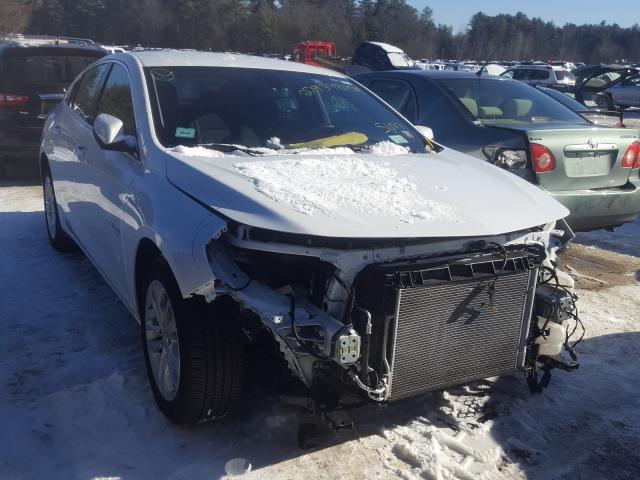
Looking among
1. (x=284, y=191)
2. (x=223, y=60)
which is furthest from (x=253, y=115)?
(x=284, y=191)

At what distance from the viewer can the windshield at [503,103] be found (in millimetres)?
6074

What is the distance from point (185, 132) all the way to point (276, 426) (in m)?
1.61

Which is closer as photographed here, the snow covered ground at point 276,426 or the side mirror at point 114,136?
the snow covered ground at point 276,426

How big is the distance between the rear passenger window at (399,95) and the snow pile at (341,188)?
2.98 m

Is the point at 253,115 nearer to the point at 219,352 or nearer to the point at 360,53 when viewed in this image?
the point at 219,352

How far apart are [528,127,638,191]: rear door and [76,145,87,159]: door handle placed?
10.9 ft

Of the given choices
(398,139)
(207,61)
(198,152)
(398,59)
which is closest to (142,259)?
(198,152)

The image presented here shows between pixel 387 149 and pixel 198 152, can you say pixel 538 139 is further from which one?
pixel 198 152

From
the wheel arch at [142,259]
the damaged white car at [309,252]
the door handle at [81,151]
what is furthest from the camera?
the door handle at [81,151]

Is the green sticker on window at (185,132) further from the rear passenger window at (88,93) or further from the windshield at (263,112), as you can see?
the rear passenger window at (88,93)

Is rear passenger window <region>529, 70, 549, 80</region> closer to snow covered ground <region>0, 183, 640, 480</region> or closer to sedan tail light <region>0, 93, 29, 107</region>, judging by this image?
sedan tail light <region>0, 93, 29, 107</region>

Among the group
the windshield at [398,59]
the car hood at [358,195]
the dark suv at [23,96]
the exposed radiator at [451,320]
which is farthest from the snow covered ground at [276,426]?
the windshield at [398,59]

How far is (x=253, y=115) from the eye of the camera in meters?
3.94

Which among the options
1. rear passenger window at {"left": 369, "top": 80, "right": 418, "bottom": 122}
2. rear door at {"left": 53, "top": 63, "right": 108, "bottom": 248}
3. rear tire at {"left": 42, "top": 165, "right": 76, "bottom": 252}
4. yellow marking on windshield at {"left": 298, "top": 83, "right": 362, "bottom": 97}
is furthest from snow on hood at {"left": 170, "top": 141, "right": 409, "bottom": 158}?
rear tire at {"left": 42, "top": 165, "right": 76, "bottom": 252}
